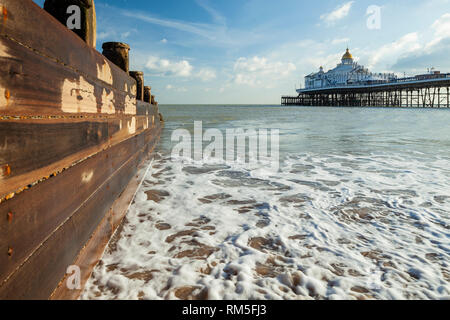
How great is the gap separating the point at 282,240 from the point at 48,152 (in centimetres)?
205

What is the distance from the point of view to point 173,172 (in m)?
5.54

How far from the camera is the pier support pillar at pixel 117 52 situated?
14.3 feet

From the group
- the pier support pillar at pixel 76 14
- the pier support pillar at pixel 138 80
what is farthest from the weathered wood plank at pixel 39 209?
the pier support pillar at pixel 138 80

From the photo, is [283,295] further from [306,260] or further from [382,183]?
[382,183]

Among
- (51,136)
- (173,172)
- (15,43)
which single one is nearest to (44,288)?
(51,136)

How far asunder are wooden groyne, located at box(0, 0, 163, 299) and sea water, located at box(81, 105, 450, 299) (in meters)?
0.41

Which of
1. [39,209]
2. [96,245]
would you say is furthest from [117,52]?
[39,209]

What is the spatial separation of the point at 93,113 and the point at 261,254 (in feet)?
6.29

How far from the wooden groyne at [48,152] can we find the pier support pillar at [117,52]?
73.4 inches

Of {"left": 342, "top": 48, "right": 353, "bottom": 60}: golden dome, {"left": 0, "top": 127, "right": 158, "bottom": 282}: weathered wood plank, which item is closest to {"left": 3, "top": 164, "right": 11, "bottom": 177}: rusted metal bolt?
{"left": 0, "top": 127, "right": 158, "bottom": 282}: weathered wood plank

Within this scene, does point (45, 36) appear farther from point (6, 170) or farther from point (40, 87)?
point (6, 170)

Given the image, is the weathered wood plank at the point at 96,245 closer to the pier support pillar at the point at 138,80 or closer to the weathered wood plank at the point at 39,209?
the weathered wood plank at the point at 39,209

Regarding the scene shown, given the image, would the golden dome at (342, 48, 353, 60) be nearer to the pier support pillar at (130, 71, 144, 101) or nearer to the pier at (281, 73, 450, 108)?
the pier at (281, 73, 450, 108)

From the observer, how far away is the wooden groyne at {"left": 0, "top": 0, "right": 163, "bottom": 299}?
3.86ft
